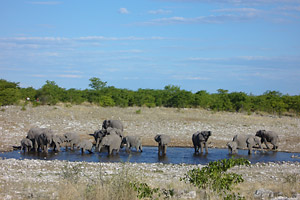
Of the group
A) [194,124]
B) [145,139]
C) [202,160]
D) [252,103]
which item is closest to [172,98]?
[252,103]

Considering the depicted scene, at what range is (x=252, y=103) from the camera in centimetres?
5475

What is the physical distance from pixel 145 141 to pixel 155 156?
16.8 feet

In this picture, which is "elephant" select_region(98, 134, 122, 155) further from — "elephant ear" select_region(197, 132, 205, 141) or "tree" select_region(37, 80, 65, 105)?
"tree" select_region(37, 80, 65, 105)

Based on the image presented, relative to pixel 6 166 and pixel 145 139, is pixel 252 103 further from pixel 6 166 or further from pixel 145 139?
pixel 6 166

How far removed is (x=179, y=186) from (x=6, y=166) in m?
7.77

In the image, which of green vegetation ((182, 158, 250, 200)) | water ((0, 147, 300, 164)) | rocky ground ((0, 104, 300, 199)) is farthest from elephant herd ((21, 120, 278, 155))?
green vegetation ((182, 158, 250, 200))

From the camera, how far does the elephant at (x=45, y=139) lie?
874 inches

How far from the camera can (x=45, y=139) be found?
22375 millimetres

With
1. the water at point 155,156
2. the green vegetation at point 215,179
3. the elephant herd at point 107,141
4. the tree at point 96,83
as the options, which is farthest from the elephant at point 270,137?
the tree at point 96,83

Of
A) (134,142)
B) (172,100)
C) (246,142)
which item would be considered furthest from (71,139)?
(172,100)

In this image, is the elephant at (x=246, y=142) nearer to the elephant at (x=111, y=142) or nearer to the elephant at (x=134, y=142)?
the elephant at (x=134, y=142)

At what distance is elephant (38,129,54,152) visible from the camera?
72.8 feet

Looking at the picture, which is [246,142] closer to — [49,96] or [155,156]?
[155,156]

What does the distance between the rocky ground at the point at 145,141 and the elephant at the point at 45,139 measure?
195 centimetres
